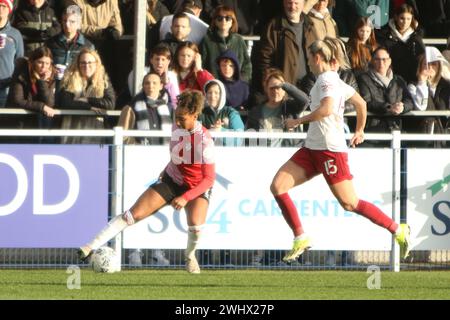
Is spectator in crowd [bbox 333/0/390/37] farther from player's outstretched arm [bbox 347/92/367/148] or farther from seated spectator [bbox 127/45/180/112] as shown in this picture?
player's outstretched arm [bbox 347/92/367/148]

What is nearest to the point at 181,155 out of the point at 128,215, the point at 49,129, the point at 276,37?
the point at 128,215

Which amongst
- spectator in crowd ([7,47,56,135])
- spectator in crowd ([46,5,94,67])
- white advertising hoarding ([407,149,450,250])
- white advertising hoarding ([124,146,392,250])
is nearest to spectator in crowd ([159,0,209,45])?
spectator in crowd ([46,5,94,67])

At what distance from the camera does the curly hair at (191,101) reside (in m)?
14.0

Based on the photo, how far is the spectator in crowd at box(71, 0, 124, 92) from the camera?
1825cm

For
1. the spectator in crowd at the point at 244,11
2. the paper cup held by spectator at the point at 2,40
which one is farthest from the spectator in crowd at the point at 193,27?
the paper cup held by spectator at the point at 2,40

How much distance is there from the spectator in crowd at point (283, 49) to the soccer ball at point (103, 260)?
431 centimetres

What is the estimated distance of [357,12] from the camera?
64.8 feet

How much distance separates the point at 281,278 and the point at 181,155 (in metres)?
1.87

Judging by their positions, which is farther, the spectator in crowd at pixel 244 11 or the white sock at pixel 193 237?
the spectator in crowd at pixel 244 11

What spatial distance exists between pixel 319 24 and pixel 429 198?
3175 mm

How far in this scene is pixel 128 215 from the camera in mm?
14133

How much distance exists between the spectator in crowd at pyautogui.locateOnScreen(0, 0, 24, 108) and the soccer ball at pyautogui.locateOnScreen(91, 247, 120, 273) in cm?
369

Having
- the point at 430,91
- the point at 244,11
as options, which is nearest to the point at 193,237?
the point at 430,91

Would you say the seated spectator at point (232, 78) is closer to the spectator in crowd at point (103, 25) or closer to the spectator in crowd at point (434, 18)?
the spectator in crowd at point (103, 25)
